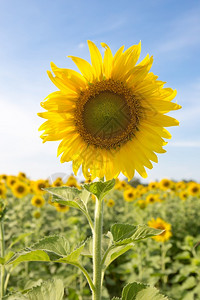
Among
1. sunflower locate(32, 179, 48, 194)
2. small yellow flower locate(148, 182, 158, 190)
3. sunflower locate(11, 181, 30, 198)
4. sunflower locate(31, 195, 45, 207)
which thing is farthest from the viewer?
small yellow flower locate(148, 182, 158, 190)

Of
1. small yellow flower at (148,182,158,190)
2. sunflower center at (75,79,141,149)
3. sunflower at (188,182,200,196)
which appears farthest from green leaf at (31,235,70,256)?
small yellow flower at (148,182,158,190)

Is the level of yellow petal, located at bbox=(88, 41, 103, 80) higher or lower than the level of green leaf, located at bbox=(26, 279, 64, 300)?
higher

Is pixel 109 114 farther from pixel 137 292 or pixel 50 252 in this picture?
pixel 137 292

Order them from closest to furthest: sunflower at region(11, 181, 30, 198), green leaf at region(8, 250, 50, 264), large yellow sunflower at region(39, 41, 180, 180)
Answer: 1. green leaf at region(8, 250, 50, 264)
2. large yellow sunflower at region(39, 41, 180, 180)
3. sunflower at region(11, 181, 30, 198)

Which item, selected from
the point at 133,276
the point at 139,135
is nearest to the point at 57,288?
the point at 139,135

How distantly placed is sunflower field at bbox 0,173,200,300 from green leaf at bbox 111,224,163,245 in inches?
0.7

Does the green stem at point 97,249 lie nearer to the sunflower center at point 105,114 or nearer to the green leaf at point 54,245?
the green leaf at point 54,245

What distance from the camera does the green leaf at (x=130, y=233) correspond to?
171cm

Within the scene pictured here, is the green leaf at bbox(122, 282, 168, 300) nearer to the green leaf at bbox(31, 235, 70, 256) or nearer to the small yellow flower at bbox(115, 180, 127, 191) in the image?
the green leaf at bbox(31, 235, 70, 256)

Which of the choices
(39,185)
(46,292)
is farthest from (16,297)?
(39,185)

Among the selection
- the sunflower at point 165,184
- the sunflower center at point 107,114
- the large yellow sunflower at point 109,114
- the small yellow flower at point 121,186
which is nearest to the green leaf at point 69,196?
the large yellow sunflower at point 109,114

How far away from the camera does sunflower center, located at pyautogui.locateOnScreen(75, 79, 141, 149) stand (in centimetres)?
212

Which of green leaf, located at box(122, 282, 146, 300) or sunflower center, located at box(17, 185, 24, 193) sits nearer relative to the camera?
green leaf, located at box(122, 282, 146, 300)

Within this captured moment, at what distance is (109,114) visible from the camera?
2160 millimetres
